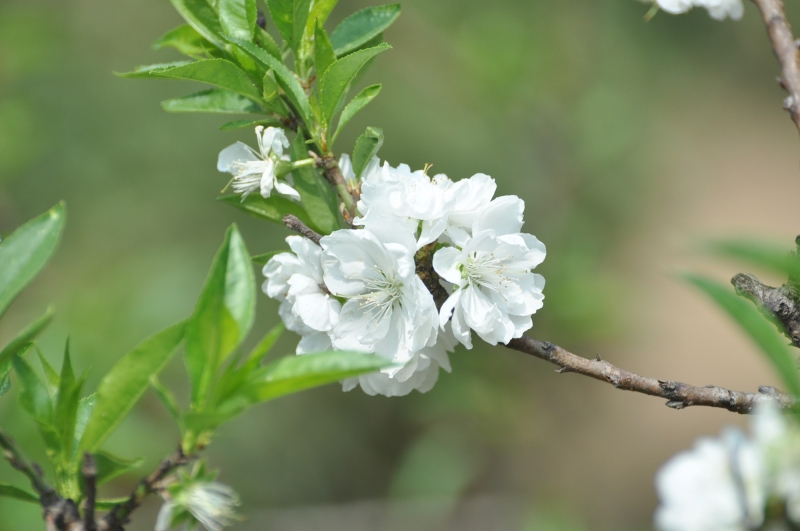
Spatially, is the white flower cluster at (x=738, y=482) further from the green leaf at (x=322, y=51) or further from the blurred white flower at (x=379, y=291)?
the green leaf at (x=322, y=51)

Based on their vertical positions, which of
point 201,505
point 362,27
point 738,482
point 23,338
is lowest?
point 201,505

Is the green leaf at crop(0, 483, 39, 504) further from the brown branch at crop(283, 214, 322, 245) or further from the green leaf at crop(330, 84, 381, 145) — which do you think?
the green leaf at crop(330, 84, 381, 145)

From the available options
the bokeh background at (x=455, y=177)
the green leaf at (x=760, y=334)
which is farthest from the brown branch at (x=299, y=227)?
the bokeh background at (x=455, y=177)

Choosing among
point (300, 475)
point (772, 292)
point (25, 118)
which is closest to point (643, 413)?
point (300, 475)

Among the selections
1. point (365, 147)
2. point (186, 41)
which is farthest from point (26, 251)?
point (186, 41)

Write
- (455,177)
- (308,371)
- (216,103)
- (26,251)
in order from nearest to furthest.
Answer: (308,371)
(26,251)
(216,103)
(455,177)

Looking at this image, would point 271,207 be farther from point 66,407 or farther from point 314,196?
point 66,407
